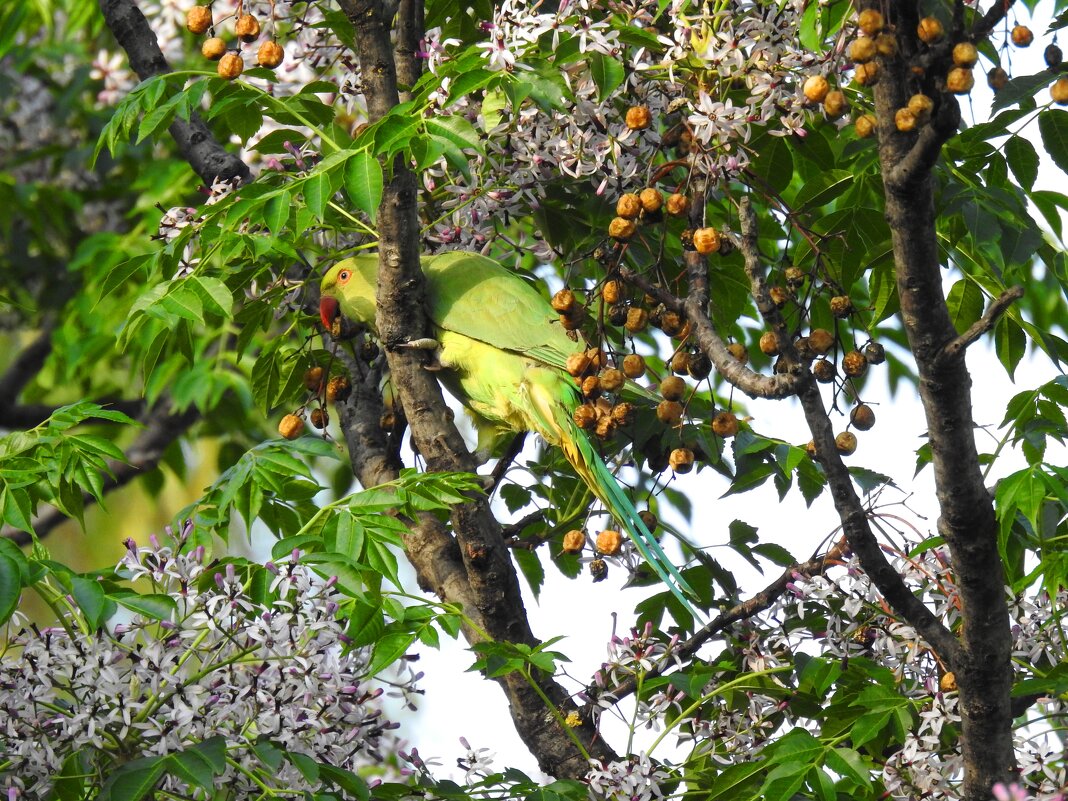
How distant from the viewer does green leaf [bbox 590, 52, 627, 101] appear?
2.33m

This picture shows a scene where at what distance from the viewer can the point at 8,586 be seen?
200 centimetres

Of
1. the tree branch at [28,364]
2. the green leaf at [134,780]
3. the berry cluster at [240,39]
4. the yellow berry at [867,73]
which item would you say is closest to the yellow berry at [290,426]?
the berry cluster at [240,39]

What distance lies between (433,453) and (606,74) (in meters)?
1.04

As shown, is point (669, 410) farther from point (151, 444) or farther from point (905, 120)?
point (151, 444)

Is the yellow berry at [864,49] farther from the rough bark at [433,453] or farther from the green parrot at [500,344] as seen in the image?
the green parrot at [500,344]

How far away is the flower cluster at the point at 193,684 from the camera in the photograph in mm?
2066

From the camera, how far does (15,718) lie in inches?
81.6

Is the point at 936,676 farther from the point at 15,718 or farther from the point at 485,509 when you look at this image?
the point at 15,718

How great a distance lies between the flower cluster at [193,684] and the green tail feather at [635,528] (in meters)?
1.01

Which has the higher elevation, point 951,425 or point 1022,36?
point 1022,36

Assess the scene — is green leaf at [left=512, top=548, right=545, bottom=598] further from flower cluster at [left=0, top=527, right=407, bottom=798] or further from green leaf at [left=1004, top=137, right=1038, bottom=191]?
green leaf at [left=1004, top=137, right=1038, bottom=191]

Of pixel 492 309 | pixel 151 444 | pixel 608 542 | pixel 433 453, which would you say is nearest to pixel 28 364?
pixel 151 444

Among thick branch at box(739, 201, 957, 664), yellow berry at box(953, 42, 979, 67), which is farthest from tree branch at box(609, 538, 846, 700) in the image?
yellow berry at box(953, 42, 979, 67)

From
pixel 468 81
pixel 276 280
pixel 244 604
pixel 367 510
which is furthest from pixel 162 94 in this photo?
pixel 244 604
